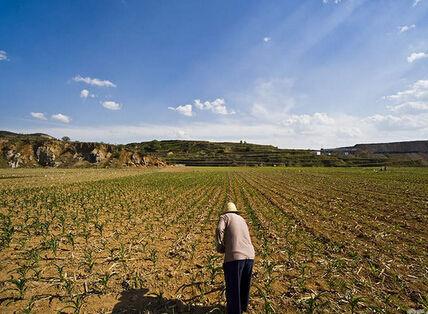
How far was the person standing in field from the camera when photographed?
525 cm

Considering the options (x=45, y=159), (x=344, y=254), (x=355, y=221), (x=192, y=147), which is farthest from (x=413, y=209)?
(x=192, y=147)

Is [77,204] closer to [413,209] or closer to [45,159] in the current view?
[413,209]

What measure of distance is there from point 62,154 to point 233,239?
8023cm

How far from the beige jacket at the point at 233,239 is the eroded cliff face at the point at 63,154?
247 feet

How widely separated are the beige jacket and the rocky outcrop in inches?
2966

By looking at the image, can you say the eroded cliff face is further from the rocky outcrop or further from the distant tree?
the distant tree

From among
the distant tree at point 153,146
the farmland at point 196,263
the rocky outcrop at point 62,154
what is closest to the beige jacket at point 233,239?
the farmland at point 196,263

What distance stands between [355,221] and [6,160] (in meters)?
76.3

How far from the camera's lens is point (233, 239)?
534 centimetres

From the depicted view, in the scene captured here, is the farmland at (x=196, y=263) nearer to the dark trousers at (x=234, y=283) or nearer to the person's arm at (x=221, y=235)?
the dark trousers at (x=234, y=283)

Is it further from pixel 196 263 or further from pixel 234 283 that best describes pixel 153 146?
pixel 234 283

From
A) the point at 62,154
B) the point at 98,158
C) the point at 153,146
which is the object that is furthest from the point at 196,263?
the point at 153,146

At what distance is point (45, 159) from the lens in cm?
7169

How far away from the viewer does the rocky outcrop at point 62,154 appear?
7019 centimetres
